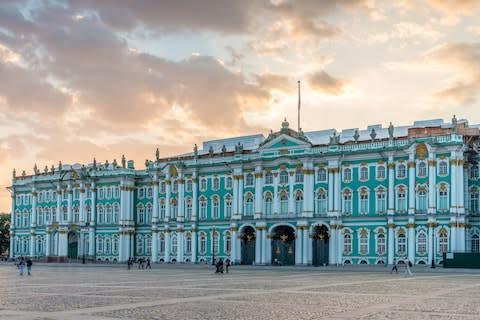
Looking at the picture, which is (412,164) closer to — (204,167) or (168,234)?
(204,167)

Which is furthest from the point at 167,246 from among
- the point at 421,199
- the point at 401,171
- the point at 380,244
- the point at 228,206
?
the point at 421,199

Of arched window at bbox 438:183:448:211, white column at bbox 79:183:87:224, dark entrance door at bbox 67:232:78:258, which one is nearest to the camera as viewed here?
arched window at bbox 438:183:448:211

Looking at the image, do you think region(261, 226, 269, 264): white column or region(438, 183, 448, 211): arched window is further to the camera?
region(261, 226, 269, 264): white column

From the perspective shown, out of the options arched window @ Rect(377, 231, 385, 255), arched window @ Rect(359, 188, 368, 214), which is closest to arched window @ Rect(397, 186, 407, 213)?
arched window @ Rect(377, 231, 385, 255)

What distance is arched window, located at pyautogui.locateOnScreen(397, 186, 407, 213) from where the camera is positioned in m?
83.7

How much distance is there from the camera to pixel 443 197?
80.7 m

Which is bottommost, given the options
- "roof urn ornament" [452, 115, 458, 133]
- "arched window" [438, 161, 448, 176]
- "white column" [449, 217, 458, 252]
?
"white column" [449, 217, 458, 252]

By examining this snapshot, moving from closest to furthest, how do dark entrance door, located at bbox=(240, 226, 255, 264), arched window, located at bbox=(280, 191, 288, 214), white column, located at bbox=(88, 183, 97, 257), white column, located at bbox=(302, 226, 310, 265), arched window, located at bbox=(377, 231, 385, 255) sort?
arched window, located at bbox=(377, 231, 385, 255), white column, located at bbox=(302, 226, 310, 265), arched window, located at bbox=(280, 191, 288, 214), dark entrance door, located at bbox=(240, 226, 255, 264), white column, located at bbox=(88, 183, 97, 257)

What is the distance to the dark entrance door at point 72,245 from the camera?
376 feet

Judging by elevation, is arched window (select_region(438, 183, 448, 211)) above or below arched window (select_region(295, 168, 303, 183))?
below

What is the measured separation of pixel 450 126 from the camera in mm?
86812

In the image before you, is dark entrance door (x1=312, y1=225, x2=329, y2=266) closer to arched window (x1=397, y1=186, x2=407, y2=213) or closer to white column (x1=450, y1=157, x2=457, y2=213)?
arched window (x1=397, y1=186, x2=407, y2=213)

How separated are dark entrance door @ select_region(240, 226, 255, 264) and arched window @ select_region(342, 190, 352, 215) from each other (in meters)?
12.9

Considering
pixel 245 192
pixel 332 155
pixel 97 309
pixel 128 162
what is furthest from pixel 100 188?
pixel 97 309
